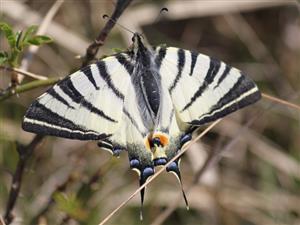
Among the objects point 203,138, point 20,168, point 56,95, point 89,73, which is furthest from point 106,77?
point 203,138

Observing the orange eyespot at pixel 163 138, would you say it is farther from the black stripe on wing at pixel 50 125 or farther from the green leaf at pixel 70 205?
the green leaf at pixel 70 205

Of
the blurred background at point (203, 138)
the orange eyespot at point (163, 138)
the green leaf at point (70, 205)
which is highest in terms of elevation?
the orange eyespot at point (163, 138)

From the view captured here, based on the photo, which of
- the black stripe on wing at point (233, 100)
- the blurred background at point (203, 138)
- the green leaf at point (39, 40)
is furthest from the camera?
the blurred background at point (203, 138)

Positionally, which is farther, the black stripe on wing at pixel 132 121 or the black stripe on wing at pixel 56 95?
the black stripe on wing at pixel 132 121

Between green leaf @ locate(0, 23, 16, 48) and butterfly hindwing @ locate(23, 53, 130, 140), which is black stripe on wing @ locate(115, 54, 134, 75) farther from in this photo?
green leaf @ locate(0, 23, 16, 48)

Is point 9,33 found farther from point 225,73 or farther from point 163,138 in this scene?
point 225,73

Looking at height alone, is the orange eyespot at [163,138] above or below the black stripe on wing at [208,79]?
below

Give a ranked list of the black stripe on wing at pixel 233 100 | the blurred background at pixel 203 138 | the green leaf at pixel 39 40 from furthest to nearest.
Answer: the blurred background at pixel 203 138 → the black stripe on wing at pixel 233 100 → the green leaf at pixel 39 40

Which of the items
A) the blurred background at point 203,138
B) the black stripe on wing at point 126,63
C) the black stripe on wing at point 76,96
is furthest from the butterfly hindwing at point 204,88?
the blurred background at point 203,138
